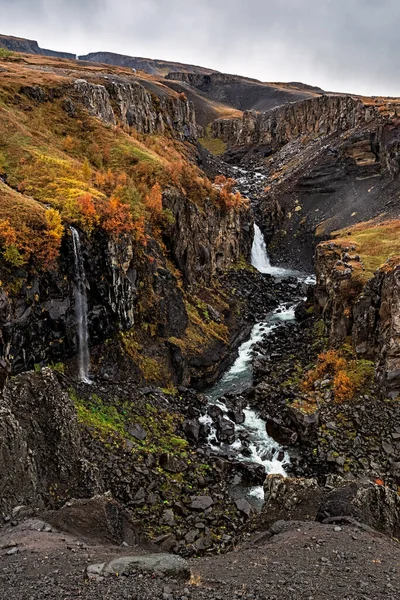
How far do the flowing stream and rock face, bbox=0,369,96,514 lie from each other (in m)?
8.41

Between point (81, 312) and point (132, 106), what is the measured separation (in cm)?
3854

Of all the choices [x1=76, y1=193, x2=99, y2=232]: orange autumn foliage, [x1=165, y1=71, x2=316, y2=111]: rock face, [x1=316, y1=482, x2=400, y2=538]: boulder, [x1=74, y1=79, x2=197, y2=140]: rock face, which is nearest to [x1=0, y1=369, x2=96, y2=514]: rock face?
[x1=316, y1=482, x2=400, y2=538]: boulder

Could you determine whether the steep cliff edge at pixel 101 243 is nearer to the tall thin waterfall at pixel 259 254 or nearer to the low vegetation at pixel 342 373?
the low vegetation at pixel 342 373

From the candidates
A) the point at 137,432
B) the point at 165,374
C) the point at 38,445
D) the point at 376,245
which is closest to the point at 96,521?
the point at 38,445

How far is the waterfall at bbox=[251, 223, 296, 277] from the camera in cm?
5572

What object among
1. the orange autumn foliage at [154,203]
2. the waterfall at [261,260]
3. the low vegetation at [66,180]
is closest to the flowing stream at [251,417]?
the low vegetation at [66,180]

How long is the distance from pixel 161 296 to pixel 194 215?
11.5 m

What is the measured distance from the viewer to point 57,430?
1560 centimetres

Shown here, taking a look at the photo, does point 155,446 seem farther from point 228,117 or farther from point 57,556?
point 228,117

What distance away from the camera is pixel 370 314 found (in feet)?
88.1

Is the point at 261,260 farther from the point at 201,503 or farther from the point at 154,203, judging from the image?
the point at 201,503

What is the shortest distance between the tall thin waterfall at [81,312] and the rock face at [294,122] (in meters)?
65.1

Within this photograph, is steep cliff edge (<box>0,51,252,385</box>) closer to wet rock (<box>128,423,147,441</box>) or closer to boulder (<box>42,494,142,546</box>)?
wet rock (<box>128,423,147,441</box>)

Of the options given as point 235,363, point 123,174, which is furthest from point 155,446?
point 123,174
